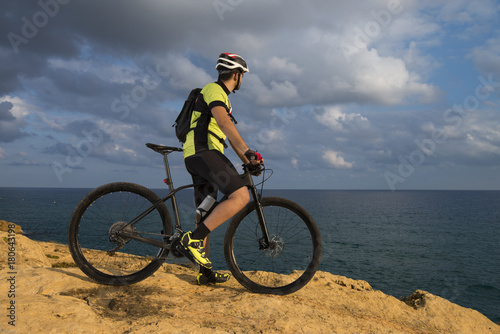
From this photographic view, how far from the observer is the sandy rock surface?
125 inches

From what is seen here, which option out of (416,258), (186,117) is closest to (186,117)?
(186,117)

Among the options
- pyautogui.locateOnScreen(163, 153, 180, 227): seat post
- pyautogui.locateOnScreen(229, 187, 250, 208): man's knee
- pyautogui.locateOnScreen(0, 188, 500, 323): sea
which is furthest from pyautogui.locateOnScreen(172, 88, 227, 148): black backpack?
pyautogui.locateOnScreen(0, 188, 500, 323): sea

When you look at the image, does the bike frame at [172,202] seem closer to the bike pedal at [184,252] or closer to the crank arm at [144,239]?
the crank arm at [144,239]

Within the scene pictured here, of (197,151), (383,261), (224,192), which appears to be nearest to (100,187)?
(197,151)

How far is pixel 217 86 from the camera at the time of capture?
14.2 ft

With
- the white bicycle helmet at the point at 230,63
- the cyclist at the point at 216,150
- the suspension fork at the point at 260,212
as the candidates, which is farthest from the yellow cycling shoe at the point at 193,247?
the white bicycle helmet at the point at 230,63

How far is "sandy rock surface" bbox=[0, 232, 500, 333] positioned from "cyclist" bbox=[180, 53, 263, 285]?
0.69 m

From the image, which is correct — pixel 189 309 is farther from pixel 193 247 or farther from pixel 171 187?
pixel 171 187

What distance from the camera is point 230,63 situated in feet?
14.6

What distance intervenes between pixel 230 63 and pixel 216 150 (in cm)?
125

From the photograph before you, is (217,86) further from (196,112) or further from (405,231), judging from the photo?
(405,231)

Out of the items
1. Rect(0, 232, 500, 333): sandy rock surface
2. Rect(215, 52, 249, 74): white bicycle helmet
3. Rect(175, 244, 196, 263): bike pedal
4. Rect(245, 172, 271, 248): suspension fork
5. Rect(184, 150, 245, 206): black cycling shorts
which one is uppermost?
Rect(215, 52, 249, 74): white bicycle helmet

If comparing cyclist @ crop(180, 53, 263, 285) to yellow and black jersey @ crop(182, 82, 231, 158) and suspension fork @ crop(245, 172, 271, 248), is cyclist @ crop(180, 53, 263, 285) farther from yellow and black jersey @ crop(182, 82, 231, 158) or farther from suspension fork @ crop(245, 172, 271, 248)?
suspension fork @ crop(245, 172, 271, 248)

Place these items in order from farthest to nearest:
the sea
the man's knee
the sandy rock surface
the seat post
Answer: the sea, the seat post, the man's knee, the sandy rock surface
